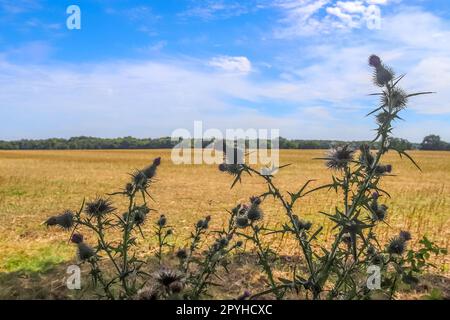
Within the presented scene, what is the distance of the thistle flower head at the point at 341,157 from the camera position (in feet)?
12.6

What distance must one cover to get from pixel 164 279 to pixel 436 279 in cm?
526

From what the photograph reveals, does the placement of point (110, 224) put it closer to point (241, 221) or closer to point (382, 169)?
point (241, 221)

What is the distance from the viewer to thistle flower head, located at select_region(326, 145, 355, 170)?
3836mm

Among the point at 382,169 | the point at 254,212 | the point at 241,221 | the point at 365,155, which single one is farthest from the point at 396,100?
the point at 241,221

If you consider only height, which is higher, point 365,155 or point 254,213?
point 365,155

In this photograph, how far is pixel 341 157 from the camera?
153 inches

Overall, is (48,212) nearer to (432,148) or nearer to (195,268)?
(195,268)

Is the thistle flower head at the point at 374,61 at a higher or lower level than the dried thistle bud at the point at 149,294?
higher

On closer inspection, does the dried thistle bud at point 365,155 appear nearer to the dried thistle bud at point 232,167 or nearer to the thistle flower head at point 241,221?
the dried thistle bud at point 232,167

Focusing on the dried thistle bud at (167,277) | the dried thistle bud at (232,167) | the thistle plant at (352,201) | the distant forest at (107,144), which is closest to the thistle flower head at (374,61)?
the thistle plant at (352,201)

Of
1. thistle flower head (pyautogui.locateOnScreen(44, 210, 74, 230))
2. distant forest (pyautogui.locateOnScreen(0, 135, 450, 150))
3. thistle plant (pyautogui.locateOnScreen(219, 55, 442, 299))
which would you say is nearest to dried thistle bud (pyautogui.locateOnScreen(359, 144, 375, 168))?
thistle plant (pyautogui.locateOnScreen(219, 55, 442, 299))

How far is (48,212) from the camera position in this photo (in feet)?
42.7
